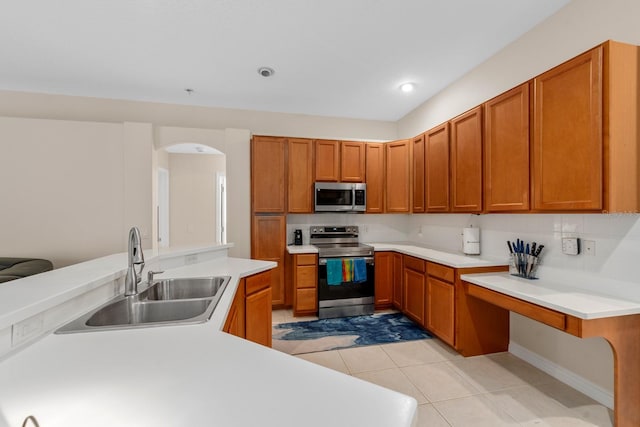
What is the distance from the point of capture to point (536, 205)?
2.04 m

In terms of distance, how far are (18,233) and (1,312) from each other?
3.58 m

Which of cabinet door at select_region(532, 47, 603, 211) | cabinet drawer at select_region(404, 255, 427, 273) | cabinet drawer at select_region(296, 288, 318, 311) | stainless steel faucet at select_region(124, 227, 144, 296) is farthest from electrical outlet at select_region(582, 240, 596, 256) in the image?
stainless steel faucet at select_region(124, 227, 144, 296)

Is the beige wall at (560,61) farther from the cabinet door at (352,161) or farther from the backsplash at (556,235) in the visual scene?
the cabinet door at (352,161)

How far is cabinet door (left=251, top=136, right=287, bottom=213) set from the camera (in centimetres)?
375

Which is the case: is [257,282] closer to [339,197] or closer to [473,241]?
[339,197]

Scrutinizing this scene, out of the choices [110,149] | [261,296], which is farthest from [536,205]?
[110,149]

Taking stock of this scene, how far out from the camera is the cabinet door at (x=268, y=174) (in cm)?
375

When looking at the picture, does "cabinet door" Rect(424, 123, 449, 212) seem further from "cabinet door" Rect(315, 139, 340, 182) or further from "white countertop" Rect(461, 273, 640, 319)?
"cabinet door" Rect(315, 139, 340, 182)

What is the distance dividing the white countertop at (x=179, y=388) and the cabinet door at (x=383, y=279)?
2.97 metres

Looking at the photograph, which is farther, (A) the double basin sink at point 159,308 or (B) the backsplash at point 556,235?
(B) the backsplash at point 556,235

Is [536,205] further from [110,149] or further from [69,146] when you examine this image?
[69,146]

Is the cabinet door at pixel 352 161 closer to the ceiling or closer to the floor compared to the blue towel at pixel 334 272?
closer to the ceiling

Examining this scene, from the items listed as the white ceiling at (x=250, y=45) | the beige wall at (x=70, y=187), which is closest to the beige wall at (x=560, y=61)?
the white ceiling at (x=250, y=45)

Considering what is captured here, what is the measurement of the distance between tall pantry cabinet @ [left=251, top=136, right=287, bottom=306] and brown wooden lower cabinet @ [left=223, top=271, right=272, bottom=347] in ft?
4.52
